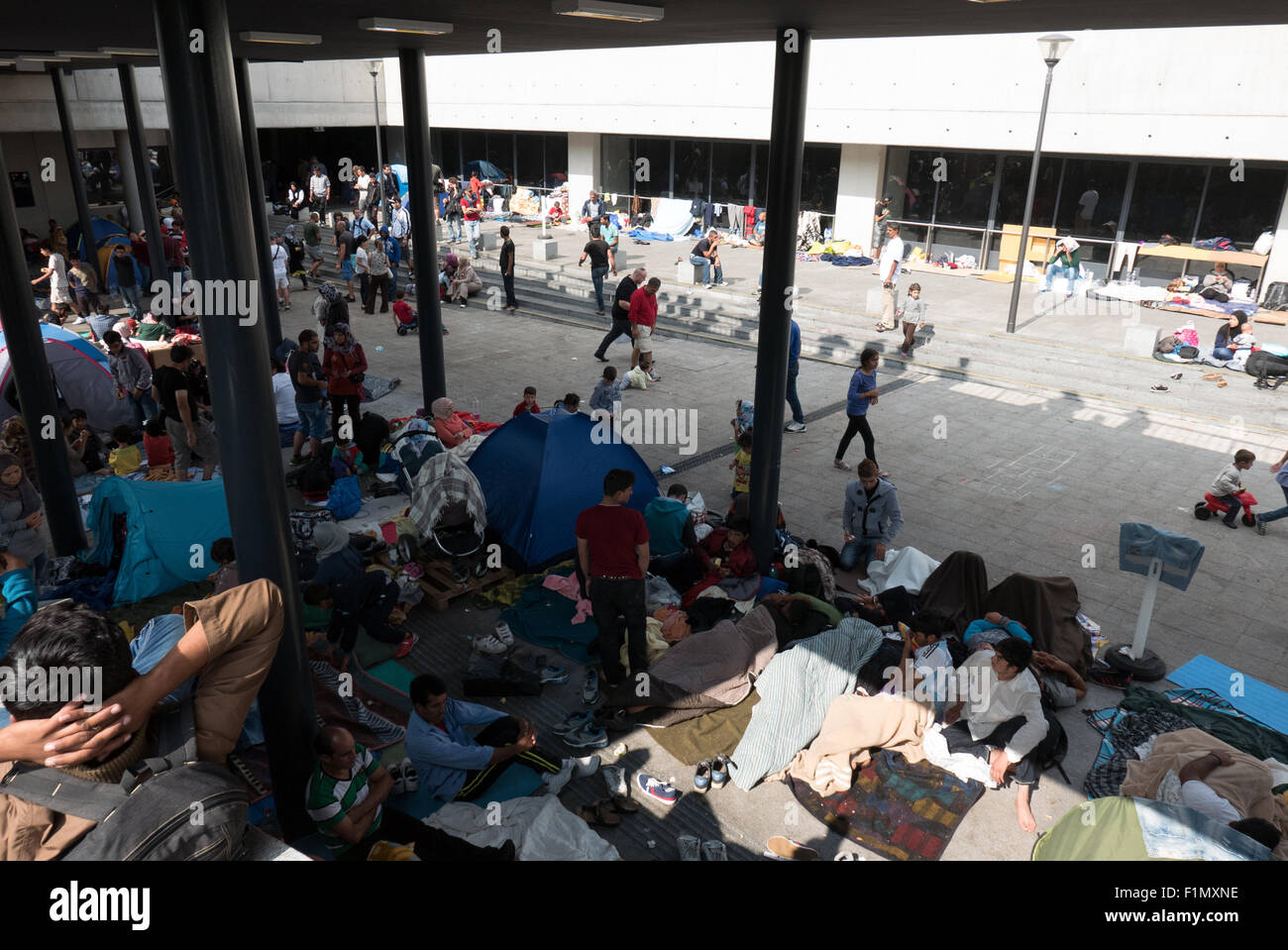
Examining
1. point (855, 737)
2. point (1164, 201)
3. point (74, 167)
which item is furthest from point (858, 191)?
point (855, 737)

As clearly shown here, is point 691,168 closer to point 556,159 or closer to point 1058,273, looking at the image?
point 556,159

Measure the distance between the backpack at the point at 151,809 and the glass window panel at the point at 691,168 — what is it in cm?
2761

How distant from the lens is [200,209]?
Result: 4.08 m

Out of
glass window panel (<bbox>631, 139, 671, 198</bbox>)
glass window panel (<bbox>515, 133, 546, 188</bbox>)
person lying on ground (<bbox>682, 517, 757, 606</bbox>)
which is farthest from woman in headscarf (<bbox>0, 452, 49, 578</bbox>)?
glass window panel (<bbox>515, 133, 546, 188</bbox>)

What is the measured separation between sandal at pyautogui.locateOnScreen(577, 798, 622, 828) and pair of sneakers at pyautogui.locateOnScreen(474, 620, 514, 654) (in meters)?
1.95

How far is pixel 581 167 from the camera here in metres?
29.5

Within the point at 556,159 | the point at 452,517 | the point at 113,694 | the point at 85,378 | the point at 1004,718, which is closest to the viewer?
the point at 113,694

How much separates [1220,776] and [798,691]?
8.68ft

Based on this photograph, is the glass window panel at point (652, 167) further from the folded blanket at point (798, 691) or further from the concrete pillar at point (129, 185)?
the folded blanket at point (798, 691)

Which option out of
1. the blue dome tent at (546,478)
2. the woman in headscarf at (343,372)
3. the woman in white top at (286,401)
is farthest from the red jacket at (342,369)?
the blue dome tent at (546,478)

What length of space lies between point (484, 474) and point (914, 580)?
437 centimetres

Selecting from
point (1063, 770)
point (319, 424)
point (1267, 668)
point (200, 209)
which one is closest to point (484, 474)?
point (319, 424)

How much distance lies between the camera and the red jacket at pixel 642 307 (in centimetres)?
1468
